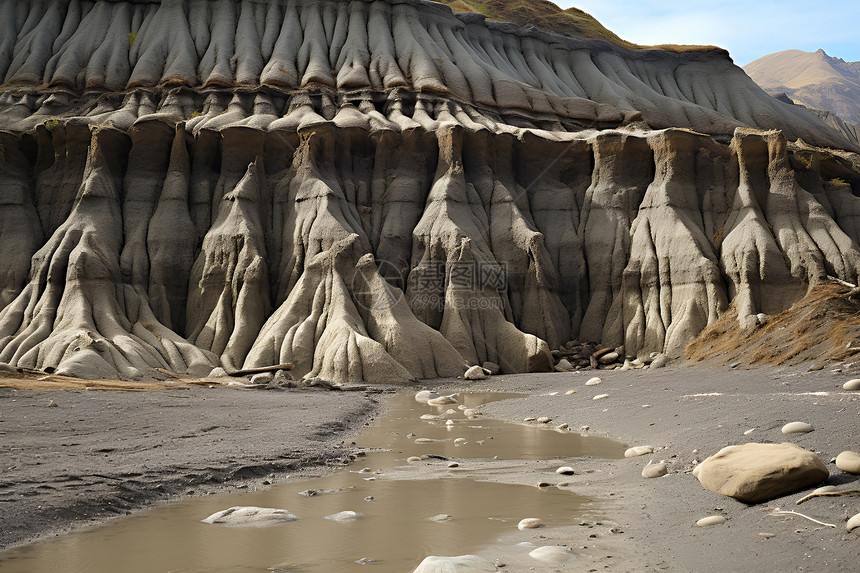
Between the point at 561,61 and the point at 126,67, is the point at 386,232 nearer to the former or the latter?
the point at 126,67

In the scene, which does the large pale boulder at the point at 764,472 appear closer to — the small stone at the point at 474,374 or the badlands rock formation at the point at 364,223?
the badlands rock formation at the point at 364,223

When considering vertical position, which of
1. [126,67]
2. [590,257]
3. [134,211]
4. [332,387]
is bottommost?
[332,387]

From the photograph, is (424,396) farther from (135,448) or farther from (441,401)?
(135,448)

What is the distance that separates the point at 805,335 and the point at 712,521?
556 inches

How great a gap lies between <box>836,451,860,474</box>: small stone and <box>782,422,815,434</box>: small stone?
1740 mm

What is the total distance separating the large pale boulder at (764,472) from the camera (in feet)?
19.6

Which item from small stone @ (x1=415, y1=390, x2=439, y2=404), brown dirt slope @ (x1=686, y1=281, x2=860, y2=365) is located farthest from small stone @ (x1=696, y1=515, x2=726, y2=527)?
small stone @ (x1=415, y1=390, x2=439, y2=404)

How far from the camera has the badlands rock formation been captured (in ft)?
89.1

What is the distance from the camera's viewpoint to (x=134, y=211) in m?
32.5

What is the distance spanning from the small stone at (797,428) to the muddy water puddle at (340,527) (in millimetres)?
2467

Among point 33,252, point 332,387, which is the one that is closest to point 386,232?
point 332,387

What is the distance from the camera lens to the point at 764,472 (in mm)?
6113

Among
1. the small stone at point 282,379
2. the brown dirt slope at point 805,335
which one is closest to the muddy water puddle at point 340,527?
the brown dirt slope at point 805,335

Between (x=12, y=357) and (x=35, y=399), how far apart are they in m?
11.8
